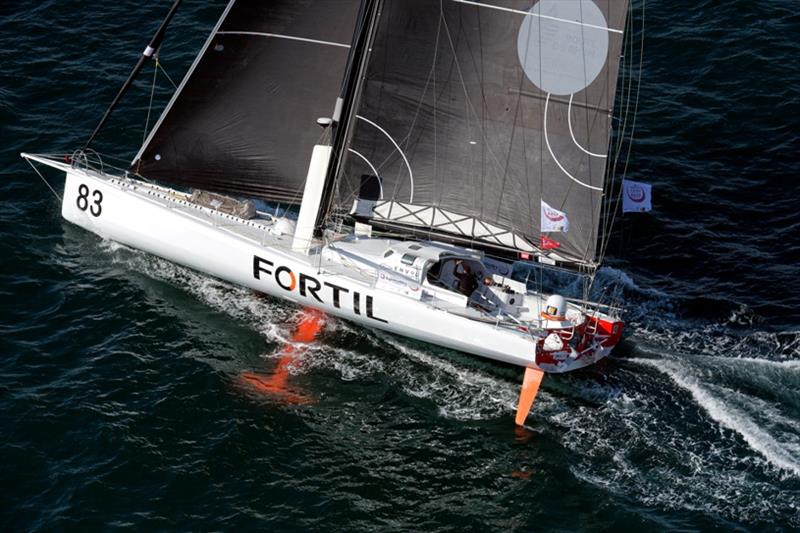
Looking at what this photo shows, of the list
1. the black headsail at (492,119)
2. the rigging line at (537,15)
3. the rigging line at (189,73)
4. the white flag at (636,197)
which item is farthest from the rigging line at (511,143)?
the rigging line at (189,73)

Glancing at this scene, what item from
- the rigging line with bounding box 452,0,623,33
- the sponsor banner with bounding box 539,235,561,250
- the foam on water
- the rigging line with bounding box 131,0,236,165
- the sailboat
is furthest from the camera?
the rigging line with bounding box 131,0,236,165

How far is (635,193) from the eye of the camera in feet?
126

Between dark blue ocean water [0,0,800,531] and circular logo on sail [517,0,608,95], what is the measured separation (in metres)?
8.69

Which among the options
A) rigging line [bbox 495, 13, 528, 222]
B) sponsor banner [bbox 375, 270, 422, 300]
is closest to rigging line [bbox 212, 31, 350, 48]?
rigging line [bbox 495, 13, 528, 222]

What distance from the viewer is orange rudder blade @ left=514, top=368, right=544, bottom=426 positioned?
3222 centimetres

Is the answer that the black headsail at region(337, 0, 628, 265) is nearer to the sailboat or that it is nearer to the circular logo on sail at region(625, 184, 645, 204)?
the sailboat

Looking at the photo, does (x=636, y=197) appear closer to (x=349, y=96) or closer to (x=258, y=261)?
(x=349, y=96)

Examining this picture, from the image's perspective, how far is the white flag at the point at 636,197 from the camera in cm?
3772

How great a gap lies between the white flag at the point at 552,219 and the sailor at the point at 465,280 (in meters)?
2.93

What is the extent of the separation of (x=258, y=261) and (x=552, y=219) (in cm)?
942

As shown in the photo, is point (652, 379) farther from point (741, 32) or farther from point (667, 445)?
point (741, 32)

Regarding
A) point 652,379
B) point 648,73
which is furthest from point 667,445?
point 648,73

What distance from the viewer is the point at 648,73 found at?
4722 cm

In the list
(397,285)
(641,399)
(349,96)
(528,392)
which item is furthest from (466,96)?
(641,399)
